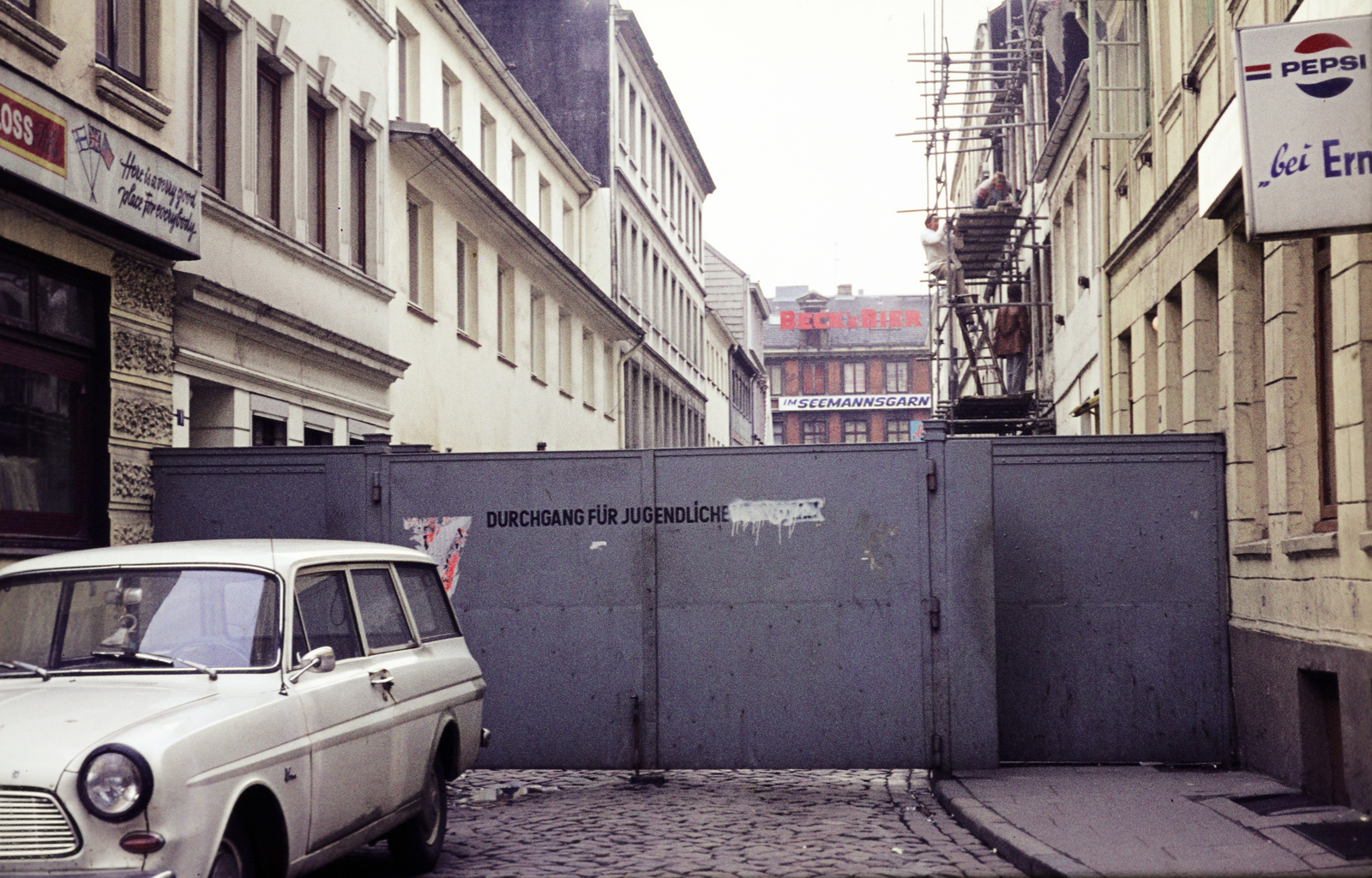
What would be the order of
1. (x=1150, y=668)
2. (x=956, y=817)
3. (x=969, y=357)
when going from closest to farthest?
(x=956, y=817), (x=1150, y=668), (x=969, y=357)

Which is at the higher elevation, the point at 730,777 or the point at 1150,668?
the point at 1150,668

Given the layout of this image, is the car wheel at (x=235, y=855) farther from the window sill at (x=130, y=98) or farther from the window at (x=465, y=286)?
the window at (x=465, y=286)

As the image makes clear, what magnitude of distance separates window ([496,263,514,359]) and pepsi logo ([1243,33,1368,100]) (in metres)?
21.4

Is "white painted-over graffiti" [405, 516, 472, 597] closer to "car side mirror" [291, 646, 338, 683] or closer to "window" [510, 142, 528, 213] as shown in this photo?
"car side mirror" [291, 646, 338, 683]

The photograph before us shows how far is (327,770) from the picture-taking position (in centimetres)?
720

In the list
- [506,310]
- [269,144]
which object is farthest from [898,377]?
[269,144]

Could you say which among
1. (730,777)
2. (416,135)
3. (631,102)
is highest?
(631,102)

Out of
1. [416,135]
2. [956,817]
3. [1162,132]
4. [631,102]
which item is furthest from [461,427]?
[631,102]

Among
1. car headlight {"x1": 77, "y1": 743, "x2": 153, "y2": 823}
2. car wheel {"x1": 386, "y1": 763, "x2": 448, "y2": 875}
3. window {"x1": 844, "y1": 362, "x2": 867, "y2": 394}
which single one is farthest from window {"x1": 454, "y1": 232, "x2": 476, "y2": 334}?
window {"x1": 844, "y1": 362, "x2": 867, "y2": 394}

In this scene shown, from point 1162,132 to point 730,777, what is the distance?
7.85m

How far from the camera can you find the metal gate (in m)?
12.3

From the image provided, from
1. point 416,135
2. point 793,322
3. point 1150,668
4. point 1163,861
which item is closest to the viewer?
point 1163,861

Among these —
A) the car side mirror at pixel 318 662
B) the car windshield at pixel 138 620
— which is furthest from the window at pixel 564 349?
the car side mirror at pixel 318 662

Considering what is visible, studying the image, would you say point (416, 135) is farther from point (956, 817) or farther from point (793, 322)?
point (793, 322)
